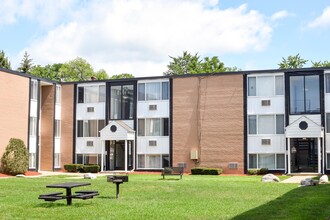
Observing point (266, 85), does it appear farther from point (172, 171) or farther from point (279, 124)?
point (172, 171)

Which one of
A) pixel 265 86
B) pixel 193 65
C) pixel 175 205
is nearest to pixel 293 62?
pixel 193 65

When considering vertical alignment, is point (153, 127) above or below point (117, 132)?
above

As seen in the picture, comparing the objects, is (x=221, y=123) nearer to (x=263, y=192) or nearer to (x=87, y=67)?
(x=263, y=192)

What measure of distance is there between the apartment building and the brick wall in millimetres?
71

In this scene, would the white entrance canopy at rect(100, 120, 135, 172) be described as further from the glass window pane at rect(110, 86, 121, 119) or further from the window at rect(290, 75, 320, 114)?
the window at rect(290, 75, 320, 114)

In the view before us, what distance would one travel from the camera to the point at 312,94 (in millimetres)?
34281

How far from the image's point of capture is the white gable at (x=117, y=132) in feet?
124

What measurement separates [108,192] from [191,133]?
18.9 metres

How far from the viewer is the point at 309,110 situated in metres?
34.2

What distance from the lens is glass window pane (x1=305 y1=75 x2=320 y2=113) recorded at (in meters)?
34.1

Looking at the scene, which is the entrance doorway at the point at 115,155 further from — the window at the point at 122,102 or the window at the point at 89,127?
the window at the point at 122,102

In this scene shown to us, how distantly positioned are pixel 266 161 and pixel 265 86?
5295mm

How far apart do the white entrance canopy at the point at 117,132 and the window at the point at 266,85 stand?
9465mm

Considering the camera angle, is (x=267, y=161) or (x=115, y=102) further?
(x=115, y=102)
